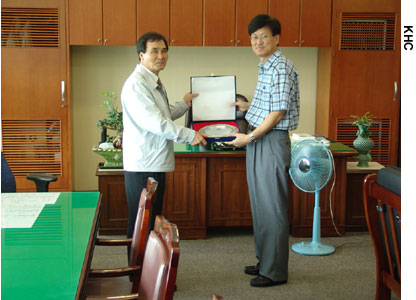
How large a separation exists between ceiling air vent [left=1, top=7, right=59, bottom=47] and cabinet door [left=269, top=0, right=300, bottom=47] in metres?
2.21

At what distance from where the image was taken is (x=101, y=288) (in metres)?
2.38

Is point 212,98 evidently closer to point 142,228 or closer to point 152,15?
point 142,228

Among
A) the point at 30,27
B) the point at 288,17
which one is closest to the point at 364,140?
the point at 288,17

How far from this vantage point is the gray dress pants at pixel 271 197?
11.1ft

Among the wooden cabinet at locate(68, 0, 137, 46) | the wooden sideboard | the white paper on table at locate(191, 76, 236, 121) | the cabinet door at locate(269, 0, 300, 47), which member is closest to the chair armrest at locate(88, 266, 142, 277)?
the white paper on table at locate(191, 76, 236, 121)

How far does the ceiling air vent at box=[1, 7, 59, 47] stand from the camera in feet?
17.4

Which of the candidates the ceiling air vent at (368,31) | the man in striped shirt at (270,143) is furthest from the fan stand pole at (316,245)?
the ceiling air vent at (368,31)

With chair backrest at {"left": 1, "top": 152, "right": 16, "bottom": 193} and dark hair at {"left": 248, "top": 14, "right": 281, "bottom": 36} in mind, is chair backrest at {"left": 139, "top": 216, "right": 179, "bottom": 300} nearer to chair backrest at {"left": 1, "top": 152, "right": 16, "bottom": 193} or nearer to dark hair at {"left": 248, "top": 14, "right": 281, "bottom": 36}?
dark hair at {"left": 248, "top": 14, "right": 281, "bottom": 36}

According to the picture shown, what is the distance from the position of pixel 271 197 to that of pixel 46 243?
5.49ft

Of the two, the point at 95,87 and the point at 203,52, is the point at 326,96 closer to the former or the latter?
the point at 203,52

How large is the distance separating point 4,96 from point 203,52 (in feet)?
6.98

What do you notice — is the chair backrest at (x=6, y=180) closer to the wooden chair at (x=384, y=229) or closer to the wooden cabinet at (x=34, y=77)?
the wooden cabinet at (x=34, y=77)

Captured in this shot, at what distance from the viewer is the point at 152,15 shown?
17.6ft

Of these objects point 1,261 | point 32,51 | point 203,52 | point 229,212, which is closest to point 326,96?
point 203,52
